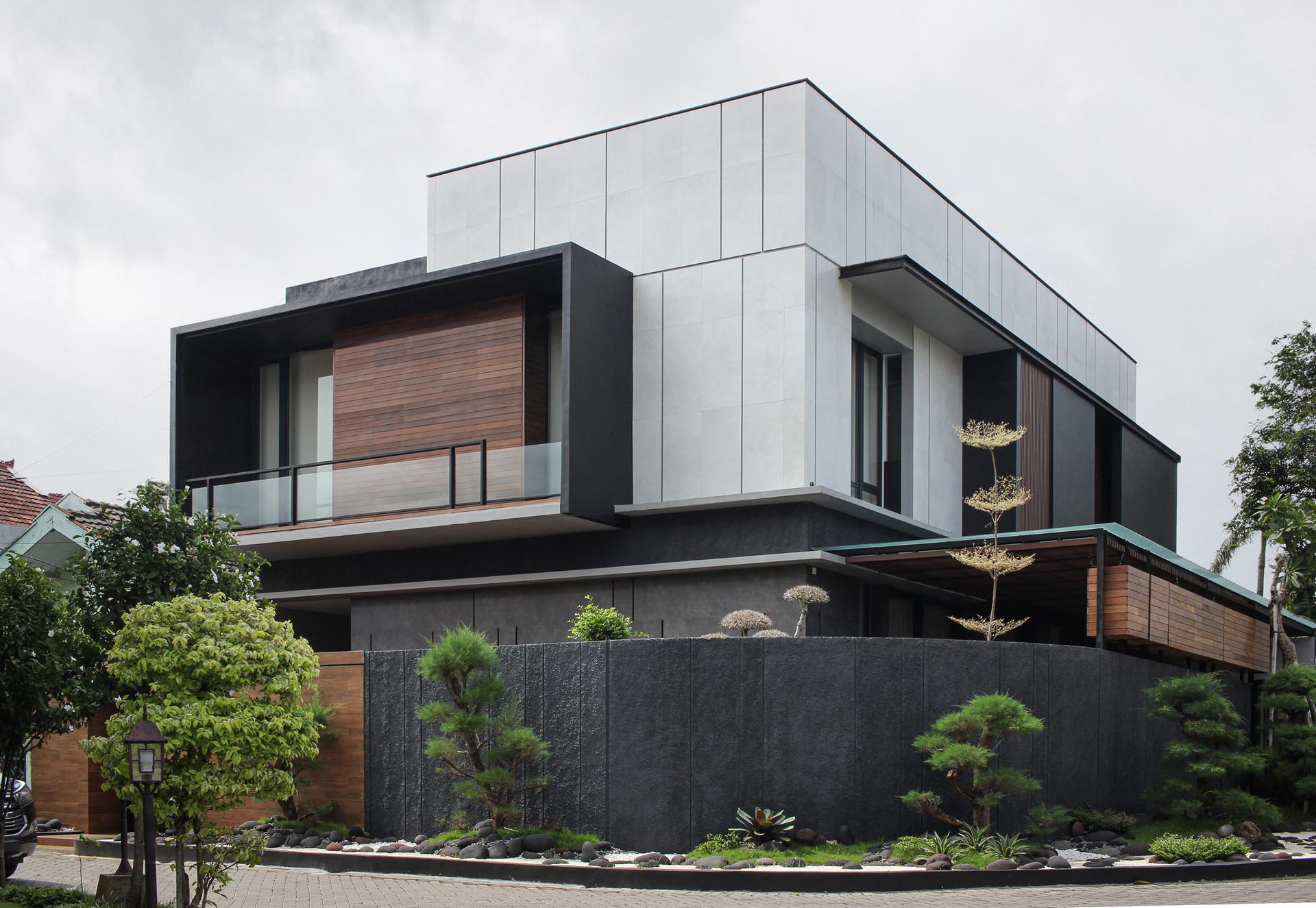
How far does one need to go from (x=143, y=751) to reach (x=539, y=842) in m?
5.18

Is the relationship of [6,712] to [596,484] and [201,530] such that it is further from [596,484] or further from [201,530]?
[596,484]

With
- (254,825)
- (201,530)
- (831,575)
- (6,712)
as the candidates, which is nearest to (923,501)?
(831,575)

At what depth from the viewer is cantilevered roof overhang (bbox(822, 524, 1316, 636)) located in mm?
16797

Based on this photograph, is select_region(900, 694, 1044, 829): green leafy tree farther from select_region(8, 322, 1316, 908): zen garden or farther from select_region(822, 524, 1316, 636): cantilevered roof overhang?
select_region(822, 524, 1316, 636): cantilevered roof overhang

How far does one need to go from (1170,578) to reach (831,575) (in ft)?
16.1

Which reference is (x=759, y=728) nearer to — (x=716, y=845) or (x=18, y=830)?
(x=716, y=845)

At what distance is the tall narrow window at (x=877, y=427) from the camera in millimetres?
21062

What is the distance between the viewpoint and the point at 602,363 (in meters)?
19.2

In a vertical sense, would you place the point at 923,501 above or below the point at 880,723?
above

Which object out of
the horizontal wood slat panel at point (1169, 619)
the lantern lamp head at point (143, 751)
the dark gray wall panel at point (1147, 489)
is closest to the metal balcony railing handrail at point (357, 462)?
the horizontal wood slat panel at point (1169, 619)

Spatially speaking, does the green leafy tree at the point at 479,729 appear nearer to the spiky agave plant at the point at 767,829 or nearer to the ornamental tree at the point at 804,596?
the spiky agave plant at the point at 767,829

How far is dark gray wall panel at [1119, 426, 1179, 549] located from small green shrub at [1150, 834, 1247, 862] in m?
14.3

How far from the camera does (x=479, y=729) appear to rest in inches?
A: 563

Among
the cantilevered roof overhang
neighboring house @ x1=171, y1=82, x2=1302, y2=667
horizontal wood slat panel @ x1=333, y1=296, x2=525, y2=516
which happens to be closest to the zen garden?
the cantilevered roof overhang
